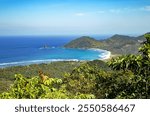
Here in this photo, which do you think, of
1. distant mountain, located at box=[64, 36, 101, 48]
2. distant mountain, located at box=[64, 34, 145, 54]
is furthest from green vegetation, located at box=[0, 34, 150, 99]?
distant mountain, located at box=[64, 36, 101, 48]

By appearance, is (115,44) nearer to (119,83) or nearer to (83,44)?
(83,44)

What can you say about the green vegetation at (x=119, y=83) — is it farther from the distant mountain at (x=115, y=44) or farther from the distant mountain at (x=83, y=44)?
the distant mountain at (x=83, y=44)

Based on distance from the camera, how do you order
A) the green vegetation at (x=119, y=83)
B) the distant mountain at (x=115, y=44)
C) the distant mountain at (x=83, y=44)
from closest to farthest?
the green vegetation at (x=119, y=83) < the distant mountain at (x=115, y=44) < the distant mountain at (x=83, y=44)

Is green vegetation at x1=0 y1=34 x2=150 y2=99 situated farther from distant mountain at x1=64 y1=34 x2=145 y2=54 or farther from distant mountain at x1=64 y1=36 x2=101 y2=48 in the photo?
distant mountain at x1=64 y1=36 x2=101 y2=48

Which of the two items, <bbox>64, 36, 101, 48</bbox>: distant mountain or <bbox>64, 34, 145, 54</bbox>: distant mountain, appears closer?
<bbox>64, 34, 145, 54</bbox>: distant mountain

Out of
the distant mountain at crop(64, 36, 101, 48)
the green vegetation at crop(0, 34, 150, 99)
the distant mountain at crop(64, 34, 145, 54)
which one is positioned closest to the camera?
the green vegetation at crop(0, 34, 150, 99)

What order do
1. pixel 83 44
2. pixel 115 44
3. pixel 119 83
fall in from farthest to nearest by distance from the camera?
1. pixel 115 44
2. pixel 83 44
3. pixel 119 83

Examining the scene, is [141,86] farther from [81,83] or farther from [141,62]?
[81,83]

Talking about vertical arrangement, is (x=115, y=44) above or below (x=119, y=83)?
below

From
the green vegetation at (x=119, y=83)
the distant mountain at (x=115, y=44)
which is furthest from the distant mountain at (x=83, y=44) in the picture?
the green vegetation at (x=119, y=83)

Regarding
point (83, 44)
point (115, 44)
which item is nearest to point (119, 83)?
point (83, 44)

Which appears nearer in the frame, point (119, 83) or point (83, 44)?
point (119, 83)

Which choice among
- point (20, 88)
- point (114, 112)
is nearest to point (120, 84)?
point (20, 88)
